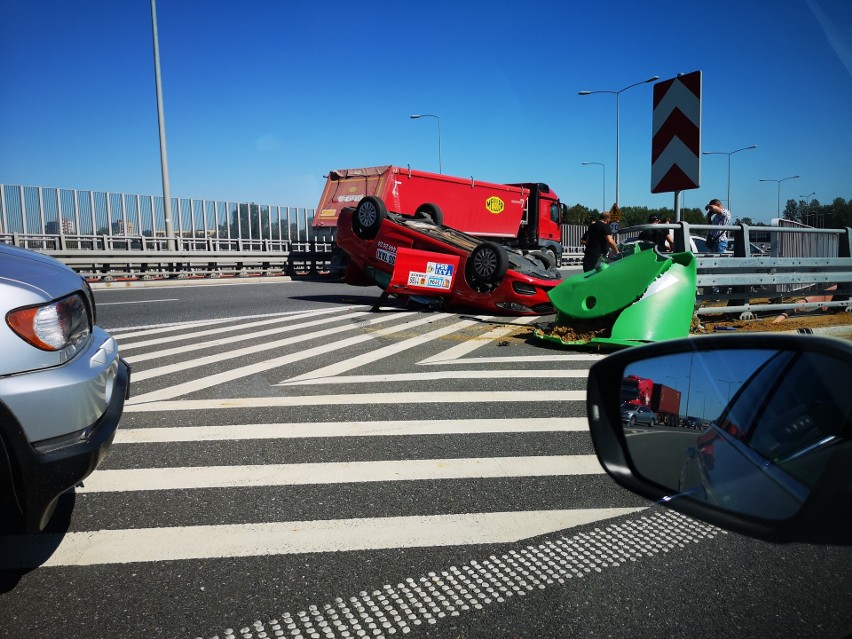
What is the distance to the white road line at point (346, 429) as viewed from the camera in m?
4.13

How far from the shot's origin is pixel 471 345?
303 inches

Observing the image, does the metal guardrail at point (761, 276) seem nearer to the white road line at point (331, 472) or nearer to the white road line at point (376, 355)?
the white road line at point (376, 355)

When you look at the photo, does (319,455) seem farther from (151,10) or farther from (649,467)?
(151,10)

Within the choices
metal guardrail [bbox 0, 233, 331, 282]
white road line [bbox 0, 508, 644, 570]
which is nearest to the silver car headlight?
white road line [bbox 0, 508, 644, 570]

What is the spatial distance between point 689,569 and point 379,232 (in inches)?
365

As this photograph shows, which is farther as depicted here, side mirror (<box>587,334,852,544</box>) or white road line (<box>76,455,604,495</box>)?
white road line (<box>76,455,604,495</box>)

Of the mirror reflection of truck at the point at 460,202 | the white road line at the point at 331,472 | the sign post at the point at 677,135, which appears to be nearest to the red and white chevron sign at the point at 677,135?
the sign post at the point at 677,135

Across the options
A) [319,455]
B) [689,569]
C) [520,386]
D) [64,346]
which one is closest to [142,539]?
[64,346]

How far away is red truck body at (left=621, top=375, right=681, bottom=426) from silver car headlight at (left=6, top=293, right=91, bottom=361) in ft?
6.54

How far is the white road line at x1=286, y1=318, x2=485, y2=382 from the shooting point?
6053mm

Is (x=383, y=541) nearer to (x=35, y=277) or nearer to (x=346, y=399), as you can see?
(x=35, y=277)

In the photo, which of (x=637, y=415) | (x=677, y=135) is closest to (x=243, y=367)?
(x=677, y=135)

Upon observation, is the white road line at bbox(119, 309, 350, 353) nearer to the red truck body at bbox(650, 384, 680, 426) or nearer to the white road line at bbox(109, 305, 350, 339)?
the white road line at bbox(109, 305, 350, 339)

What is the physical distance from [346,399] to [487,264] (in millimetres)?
5223
